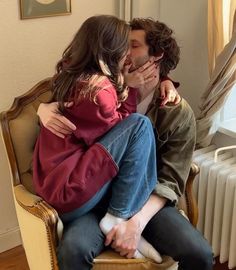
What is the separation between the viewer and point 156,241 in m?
1.63

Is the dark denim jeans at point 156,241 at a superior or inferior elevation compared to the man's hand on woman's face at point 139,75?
inferior

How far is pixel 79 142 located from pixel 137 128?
0.21 m

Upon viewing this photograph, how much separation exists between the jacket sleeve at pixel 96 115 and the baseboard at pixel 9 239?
3.11 ft

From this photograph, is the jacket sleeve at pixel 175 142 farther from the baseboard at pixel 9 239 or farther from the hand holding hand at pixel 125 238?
the baseboard at pixel 9 239

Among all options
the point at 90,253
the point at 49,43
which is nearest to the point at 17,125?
the point at 49,43

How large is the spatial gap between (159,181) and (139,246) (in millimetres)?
264

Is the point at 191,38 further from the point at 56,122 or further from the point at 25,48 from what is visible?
the point at 56,122

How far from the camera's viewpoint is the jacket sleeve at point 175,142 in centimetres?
175

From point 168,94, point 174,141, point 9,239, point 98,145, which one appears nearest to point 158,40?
point 168,94

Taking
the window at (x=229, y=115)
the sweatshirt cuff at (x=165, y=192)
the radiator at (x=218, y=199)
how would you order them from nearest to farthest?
the sweatshirt cuff at (x=165, y=192), the radiator at (x=218, y=199), the window at (x=229, y=115)

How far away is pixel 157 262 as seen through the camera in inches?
62.1

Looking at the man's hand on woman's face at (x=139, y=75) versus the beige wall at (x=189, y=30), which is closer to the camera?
the man's hand on woman's face at (x=139, y=75)

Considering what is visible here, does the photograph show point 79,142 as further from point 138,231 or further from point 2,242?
point 2,242

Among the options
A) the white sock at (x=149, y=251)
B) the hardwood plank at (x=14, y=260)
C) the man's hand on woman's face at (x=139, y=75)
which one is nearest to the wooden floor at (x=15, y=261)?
the hardwood plank at (x=14, y=260)
